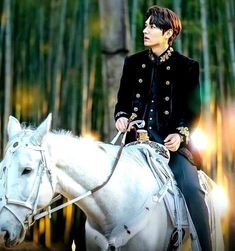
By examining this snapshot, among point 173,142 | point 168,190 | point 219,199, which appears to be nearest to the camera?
point 168,190

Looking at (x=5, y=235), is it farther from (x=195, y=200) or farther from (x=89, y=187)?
(x=195, y=200)

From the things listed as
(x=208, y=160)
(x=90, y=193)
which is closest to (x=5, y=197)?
(x=90, y=193)

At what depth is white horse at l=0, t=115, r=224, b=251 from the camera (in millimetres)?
2391

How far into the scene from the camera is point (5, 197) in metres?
2.37

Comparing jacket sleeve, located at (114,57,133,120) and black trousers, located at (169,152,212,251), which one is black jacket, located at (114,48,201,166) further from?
black trousers, located at (169,152,212,251)

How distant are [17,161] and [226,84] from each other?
8257 millimetres

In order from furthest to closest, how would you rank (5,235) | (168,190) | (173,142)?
(173,142), (168,190), (5,235)

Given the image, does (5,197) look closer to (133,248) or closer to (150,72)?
(133,248)

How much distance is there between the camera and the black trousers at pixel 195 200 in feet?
9.45

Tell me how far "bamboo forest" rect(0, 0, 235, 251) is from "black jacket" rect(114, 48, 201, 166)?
574cm

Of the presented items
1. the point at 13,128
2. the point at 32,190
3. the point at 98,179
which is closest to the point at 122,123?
the point at 98,179

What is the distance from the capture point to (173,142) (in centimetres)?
297

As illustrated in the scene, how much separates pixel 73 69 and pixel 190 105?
7.88m

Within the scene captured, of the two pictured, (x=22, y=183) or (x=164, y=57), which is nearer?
(x=22, y=183)
